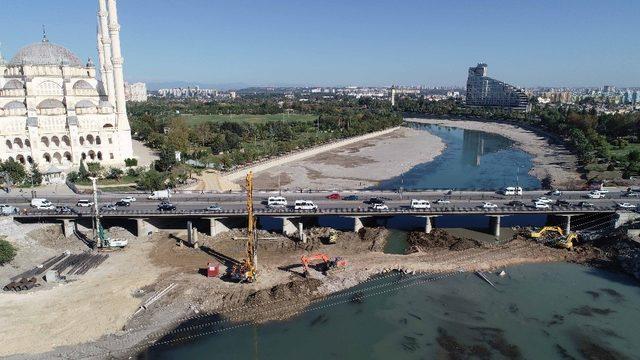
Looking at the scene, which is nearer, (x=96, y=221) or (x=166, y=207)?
(x=96, y=221)

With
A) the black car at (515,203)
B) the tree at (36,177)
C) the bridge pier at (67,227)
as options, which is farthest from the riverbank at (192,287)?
the tree at (36,177)

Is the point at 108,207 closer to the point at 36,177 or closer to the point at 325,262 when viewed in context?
the point at 36,177

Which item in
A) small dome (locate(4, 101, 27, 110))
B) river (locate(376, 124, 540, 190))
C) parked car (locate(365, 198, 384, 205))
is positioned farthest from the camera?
river (locate(376, 124, 540, 190))

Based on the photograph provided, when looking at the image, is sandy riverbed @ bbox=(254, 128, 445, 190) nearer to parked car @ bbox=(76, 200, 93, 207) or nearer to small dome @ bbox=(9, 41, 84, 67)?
parked car @ bbox=(76, 200, 93, 207)

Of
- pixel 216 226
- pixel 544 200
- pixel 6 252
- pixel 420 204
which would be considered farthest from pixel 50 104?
pixel 544 200

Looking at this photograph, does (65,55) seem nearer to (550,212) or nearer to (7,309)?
(7,309)

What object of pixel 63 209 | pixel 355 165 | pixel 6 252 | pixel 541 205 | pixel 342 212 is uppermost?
pixel 541 205

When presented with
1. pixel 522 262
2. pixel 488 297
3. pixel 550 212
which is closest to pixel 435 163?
pixel 550 212

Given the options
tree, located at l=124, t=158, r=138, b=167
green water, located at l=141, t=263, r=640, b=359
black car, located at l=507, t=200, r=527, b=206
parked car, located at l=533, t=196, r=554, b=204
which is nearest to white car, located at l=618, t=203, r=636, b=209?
parked car, located at l=533, t=196, r=554, b=204
